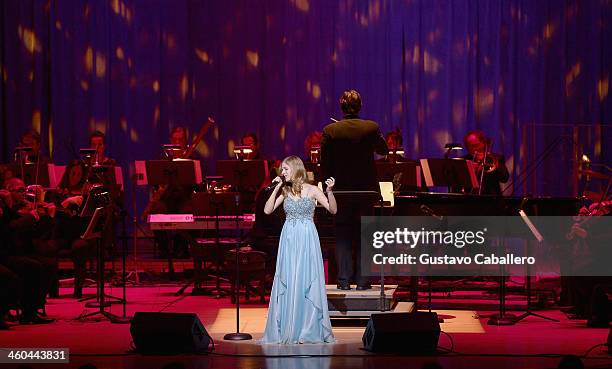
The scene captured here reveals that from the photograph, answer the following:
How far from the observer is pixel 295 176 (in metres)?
8.39

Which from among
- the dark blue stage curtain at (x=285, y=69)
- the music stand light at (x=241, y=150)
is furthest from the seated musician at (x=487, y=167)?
the dark blue stage curtain at (x=285, y=69)

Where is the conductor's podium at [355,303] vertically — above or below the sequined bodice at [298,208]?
below

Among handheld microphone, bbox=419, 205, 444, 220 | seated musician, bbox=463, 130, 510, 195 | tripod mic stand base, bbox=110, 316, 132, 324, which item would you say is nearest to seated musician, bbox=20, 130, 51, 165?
tripod mic stand base, bbox=110, 316, 132, 324

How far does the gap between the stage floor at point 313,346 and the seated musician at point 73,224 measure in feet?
3.25

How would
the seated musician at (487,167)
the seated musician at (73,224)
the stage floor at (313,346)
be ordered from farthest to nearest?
the seated musician at (487,167)
the seated musician at (73,224)
the stage floor at (313,346)

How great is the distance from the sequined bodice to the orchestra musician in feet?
3.14

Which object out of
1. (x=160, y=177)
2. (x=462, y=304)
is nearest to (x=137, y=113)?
(x=160, y=177)

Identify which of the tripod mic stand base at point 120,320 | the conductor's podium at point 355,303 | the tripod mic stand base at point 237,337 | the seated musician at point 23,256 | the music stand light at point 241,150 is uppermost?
the music stand light at point 241,150

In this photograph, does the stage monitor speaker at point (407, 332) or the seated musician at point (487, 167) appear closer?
the stage monitor speaker at point (407, 332)

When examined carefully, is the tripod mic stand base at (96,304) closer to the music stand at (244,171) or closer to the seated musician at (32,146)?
the music stand at (244,171)

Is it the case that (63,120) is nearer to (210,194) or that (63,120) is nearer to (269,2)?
(269,2)

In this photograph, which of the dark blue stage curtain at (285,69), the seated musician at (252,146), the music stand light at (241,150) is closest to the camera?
the music stand light at (241,150)

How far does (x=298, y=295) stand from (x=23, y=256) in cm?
295

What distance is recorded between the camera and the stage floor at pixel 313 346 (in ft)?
24.3
